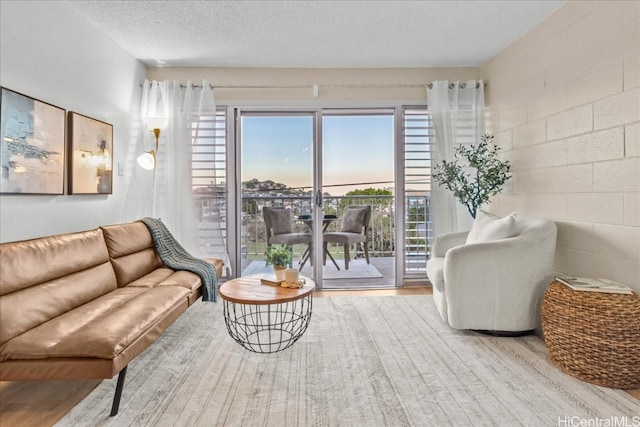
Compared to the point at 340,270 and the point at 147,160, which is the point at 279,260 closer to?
the point at 147,160

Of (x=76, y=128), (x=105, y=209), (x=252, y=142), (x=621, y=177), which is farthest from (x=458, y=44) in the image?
(x=105, y=209)

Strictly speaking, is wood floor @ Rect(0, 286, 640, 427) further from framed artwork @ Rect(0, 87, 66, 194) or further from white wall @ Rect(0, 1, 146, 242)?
framed artwork @ Rect(0, 87, 66, 194)

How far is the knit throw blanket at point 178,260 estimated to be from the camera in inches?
117

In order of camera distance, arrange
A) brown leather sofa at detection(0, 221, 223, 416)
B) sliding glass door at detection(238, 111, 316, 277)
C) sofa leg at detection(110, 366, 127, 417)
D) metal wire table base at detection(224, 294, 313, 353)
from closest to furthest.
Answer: brown leather sofa at detection(0, 221, 223, 416), sofa leg at detection(110, 366, 127, 417), metal wire table base at detection(224, 294, 313, 353), sliding glass door at detection(238, 111, 316, 277)

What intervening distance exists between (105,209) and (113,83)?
1.21 meters

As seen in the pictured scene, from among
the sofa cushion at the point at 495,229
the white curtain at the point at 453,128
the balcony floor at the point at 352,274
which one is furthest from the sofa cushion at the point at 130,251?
the white curtain at the point at 453,128

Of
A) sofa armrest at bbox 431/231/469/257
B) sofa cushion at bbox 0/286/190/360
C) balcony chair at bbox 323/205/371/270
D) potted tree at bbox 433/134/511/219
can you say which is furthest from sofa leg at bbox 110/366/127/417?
potted tree at bbox 433/134/511/219

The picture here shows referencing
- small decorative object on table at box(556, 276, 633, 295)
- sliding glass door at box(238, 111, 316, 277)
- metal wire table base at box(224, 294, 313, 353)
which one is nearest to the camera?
small decorative object on table at box(556, 276, 633, 295)

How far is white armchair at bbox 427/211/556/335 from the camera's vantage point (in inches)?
98.5

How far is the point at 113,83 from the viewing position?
10.9ft

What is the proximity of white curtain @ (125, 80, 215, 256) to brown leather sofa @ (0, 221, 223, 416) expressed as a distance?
952mm

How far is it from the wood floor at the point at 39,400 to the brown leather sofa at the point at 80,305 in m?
0.25

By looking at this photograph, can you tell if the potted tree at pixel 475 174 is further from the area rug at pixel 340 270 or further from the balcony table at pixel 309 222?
the area rug at pixel 340 270

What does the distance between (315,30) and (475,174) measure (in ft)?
7.39
